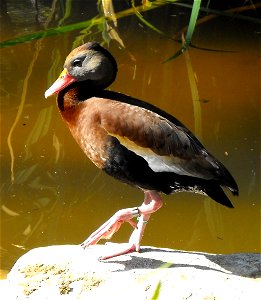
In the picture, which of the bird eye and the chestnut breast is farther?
the bird eye

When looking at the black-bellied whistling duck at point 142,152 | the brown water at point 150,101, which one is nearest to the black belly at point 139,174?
the black-bellied whistling duck at point 142,152

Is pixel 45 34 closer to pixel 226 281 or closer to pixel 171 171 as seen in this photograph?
pixel 171 171

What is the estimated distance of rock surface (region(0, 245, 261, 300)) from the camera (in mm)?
3768

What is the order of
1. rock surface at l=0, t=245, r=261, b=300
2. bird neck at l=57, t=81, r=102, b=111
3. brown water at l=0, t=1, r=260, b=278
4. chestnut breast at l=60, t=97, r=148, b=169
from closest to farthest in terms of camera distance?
rock surface at l=0, t=245, r=261, b=300
chestnut breast at l=60, t=97, r=148, b=169
bird neck at l=57, t=81, r=102, b=111
brown water at l=0, t=1, r=260, b=278

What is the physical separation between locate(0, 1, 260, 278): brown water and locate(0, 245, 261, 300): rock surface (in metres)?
0.99

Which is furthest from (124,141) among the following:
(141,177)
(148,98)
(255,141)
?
(148,98)

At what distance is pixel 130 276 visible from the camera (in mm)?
3898

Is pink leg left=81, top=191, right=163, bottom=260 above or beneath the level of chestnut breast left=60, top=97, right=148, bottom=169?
beneath

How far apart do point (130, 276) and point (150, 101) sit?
10.9 feet

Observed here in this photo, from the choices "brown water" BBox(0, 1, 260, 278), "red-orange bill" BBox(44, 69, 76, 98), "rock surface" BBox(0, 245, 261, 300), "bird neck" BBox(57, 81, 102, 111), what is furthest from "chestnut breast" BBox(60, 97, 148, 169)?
"brown water" BBox(0, 1, 260, 278)

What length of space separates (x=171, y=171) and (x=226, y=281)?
1.93 ft

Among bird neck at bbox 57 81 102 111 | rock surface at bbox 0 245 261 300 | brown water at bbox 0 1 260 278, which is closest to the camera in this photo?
rock surface at bbox 0 245 261 300

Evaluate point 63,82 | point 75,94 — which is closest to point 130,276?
point 75,94

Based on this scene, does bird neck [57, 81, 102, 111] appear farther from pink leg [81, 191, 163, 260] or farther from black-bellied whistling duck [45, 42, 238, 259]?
pink leg [81, 191, 163, 260]
